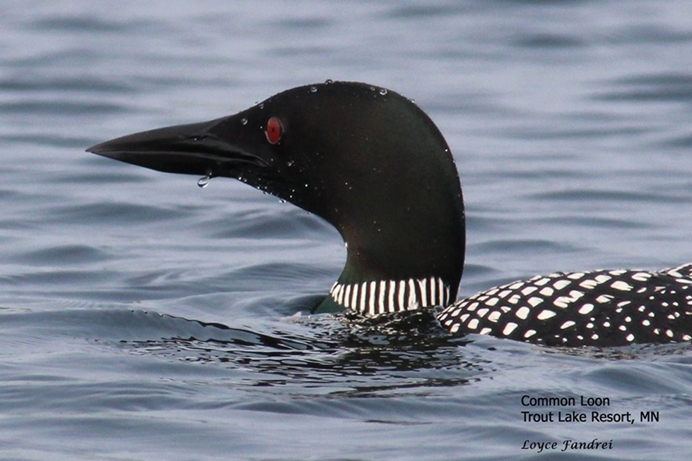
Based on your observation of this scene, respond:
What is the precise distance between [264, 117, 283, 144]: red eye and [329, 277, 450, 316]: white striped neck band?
0.60 meters

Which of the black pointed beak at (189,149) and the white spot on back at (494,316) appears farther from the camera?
the black pointed beak at (189,149)

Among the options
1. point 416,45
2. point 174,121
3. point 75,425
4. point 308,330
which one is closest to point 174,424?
point 75,425

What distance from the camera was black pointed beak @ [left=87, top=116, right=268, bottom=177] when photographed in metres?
5.72

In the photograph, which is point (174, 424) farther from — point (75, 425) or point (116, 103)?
point (116, 103)

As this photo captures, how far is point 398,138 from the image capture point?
540 cm

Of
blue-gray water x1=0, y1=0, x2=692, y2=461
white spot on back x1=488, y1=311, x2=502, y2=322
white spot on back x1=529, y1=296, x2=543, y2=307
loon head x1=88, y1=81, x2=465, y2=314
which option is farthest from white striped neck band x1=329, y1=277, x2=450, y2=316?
white spot on back x1=529, y1=296, x2=543, y2=307

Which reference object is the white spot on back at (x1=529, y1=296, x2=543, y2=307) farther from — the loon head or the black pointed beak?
the black pointed beak

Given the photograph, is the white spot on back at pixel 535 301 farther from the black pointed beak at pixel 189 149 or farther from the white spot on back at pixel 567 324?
the black pointed beak at pixel 189 149

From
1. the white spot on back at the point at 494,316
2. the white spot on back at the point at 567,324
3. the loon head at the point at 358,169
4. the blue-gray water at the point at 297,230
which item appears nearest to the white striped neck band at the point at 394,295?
the loon head at the point at 358,169

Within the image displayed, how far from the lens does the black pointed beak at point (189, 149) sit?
5719mm

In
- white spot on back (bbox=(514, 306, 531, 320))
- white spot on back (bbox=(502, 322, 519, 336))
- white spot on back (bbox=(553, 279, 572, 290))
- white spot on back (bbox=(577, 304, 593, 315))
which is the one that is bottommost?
white spot on back (bbox=(502, 322, 519, 336))

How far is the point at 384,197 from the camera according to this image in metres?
5.46

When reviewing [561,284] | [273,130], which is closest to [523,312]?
[561,284]

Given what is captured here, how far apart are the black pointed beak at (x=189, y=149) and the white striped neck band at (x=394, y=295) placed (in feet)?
1.97
